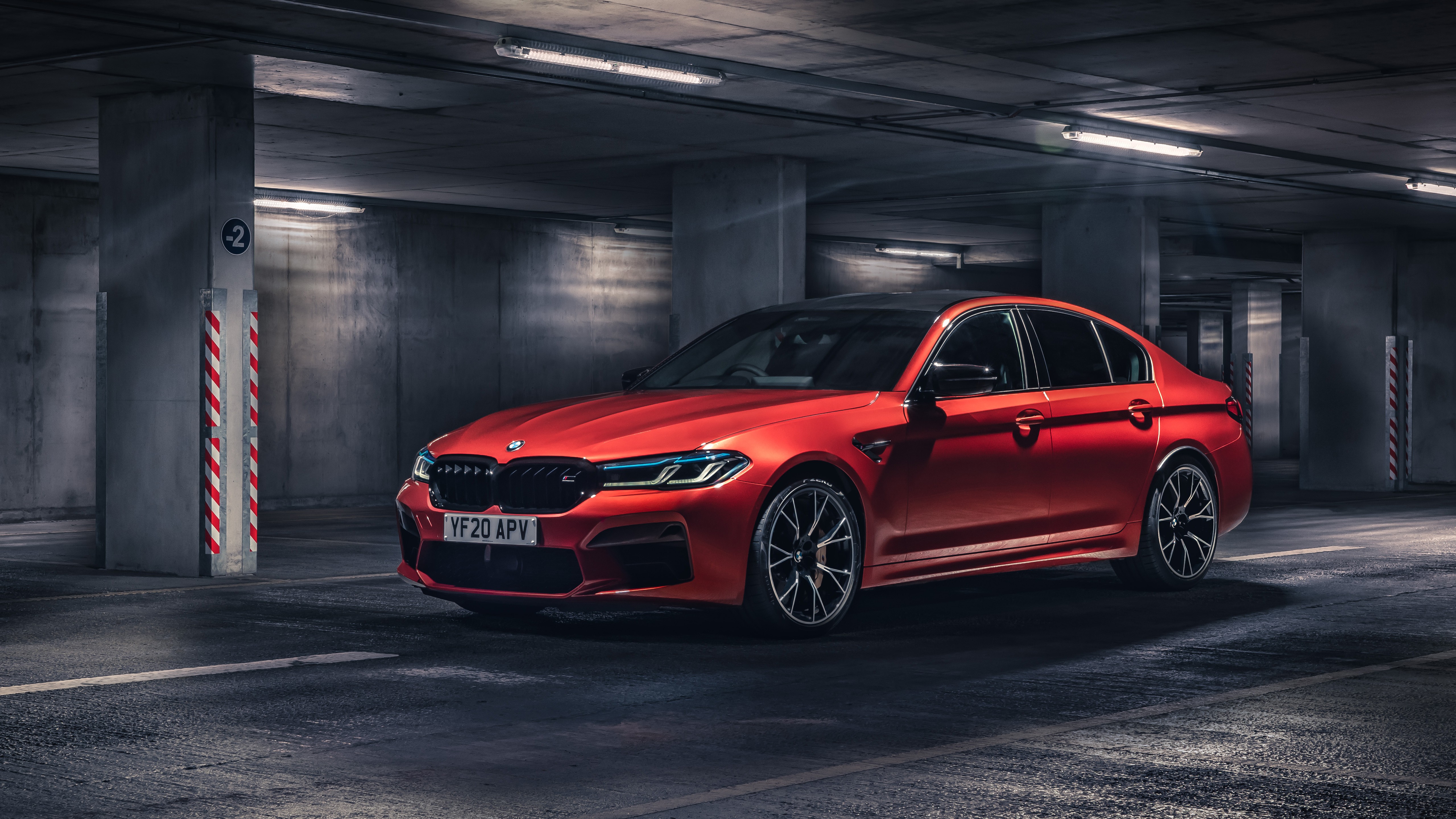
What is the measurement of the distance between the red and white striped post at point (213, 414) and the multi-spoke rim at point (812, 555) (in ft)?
18.3

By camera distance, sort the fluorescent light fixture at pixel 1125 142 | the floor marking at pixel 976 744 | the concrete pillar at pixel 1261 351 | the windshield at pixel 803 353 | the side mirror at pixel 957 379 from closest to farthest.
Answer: the floor marking at pixel 976 744 < the side mirror at pixel 957 379 < the windshield at pixel 803 353 < the fluorescent light fixture at pixel 1125 142 < the concrete pillar at pixel 1261 351

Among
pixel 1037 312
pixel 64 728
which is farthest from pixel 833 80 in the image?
pixel 64 728

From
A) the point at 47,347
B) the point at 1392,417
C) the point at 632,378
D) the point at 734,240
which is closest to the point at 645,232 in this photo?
the point at 734,240

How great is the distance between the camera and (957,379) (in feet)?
28.1

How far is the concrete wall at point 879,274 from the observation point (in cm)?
2648

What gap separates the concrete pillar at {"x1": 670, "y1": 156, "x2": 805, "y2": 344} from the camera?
1686 cm

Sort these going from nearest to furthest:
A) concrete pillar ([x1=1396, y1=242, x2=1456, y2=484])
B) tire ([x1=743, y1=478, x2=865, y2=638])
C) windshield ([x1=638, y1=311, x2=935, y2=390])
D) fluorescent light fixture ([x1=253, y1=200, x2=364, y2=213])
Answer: tire ([x1=743, y1=478, x2=865, y2=638]), windshield ([x1=638, y1=311, x2=935, y2=390]), fluorescent light fixture ([x1=253, y1=200, x2=364, y2=213]), concrete pillar ([x1=1396, y1=242, x2=1456, y2=484])

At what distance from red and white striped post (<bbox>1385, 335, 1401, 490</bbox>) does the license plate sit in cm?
1889

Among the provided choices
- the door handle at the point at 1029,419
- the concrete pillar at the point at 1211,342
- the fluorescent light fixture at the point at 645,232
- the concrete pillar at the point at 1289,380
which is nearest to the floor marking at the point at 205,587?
the door handle at the point at 1029,419

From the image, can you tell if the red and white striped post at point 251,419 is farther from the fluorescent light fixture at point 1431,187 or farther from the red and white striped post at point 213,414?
the fluorescent light fixture at point 1431,187

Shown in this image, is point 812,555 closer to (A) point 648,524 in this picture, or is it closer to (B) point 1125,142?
(A) point 648,524

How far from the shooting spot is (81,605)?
10008 mm

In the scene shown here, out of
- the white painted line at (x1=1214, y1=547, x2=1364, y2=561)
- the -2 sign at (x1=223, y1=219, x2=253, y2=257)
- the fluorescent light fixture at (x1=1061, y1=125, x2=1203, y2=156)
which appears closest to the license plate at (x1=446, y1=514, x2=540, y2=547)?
the -2 sign at (x1=223, y1=219, x2=253, y2=257)

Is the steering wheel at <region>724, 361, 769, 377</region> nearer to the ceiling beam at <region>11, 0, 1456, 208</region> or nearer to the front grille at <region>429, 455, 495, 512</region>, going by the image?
the front grille at <region>429, 455, 495, 512</region>
